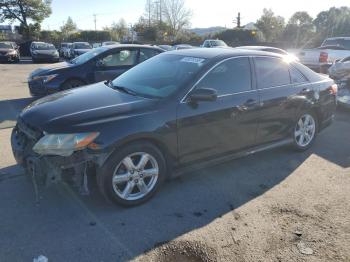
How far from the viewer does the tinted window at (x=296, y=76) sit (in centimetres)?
531

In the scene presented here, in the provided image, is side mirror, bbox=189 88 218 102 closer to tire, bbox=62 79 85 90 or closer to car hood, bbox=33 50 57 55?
tire, bbox=62 79 85 90

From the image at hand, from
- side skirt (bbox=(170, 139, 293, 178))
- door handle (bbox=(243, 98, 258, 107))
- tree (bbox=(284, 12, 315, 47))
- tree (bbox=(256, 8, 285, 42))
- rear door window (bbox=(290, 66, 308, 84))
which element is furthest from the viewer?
tree (bbox=(256, 8, 285, 42))

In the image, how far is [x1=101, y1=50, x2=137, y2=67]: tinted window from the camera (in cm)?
899

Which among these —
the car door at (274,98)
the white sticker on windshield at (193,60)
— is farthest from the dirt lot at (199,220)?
the white sticker on windshield at (193,60)

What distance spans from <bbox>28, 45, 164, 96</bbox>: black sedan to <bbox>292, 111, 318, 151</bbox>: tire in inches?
195

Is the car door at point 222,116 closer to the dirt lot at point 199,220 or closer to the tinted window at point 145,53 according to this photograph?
the dirt lot at point 199,220

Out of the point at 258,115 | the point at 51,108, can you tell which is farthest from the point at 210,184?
the point at 51,108

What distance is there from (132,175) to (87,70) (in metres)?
5.72

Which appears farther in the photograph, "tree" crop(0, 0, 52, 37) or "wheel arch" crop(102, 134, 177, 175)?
"tree" crop(0, 0, 52, 37)

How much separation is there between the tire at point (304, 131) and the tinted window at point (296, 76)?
1.65 ft

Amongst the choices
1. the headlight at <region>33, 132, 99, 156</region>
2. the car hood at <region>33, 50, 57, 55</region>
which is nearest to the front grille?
the headlight at <region>33, 132, 99, 156</region>

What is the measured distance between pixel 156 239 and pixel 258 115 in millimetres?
2294

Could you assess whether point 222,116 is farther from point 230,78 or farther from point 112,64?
point 112,64

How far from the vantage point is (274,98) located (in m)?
4.92
